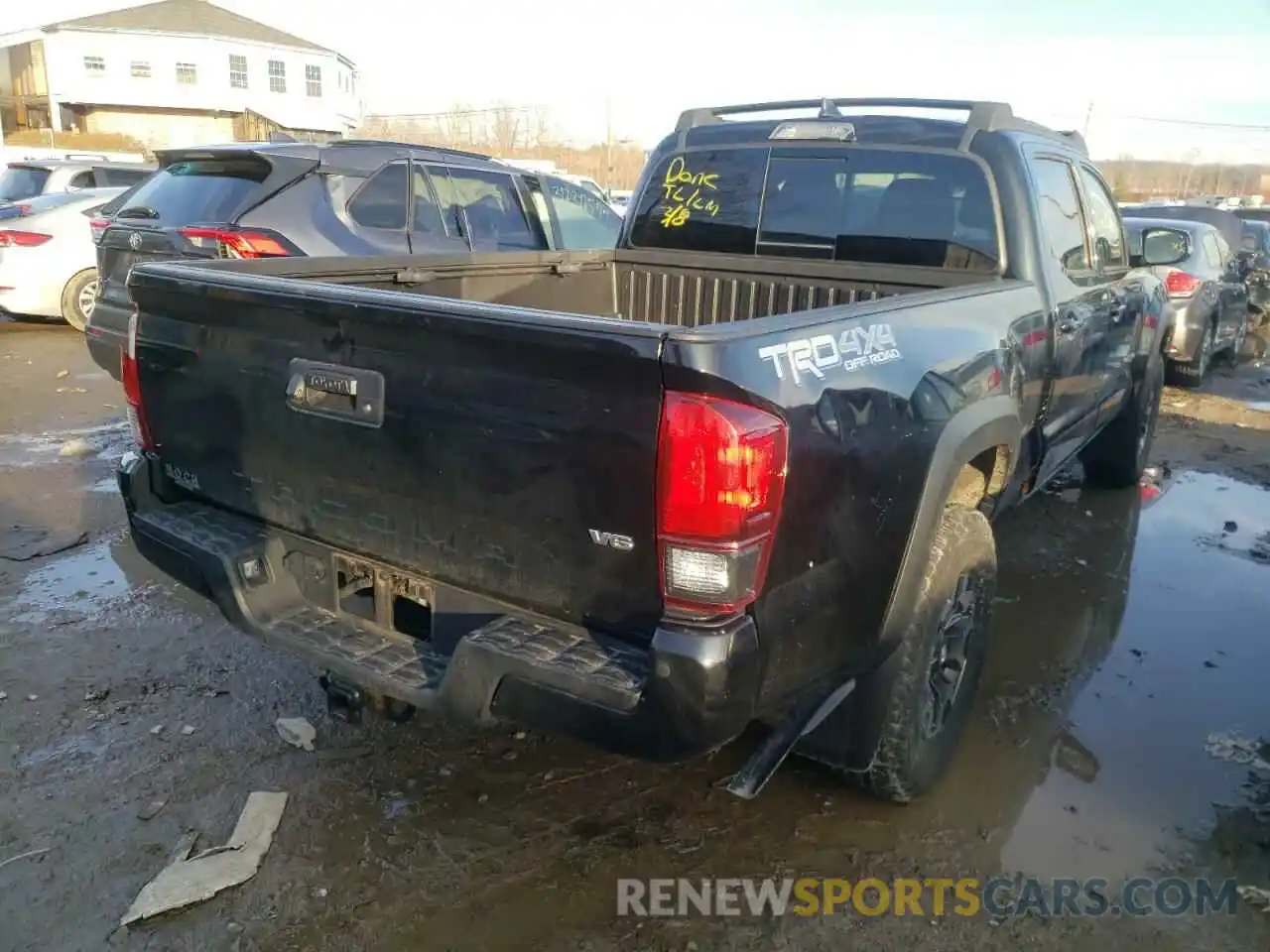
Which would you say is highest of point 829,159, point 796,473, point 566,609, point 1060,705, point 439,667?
point 829,159

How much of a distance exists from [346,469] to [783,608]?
3.99 ft

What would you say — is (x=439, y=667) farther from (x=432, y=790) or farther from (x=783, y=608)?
(x=783, y=608)

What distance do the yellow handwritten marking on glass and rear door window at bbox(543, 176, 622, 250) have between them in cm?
387

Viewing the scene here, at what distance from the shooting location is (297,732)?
3264 millimetres

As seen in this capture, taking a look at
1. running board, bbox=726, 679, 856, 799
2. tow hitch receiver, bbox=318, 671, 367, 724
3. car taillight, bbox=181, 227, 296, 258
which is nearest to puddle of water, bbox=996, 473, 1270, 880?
running board, bbox=726, 679, 856, 799

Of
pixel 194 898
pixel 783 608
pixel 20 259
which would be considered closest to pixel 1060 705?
pixel 783 608

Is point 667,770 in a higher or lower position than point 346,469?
lower

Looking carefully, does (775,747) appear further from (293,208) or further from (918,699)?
(293,208)

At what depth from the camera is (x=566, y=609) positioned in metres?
2.28

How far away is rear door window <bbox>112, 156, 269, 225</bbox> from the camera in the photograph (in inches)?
254

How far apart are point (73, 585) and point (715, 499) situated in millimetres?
3697

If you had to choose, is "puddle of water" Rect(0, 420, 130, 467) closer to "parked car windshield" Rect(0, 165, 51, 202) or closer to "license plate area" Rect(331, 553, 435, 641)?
"license plate area" Rect(331, 553, 435, 641)

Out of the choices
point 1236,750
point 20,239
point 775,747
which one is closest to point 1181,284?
point 1236,750

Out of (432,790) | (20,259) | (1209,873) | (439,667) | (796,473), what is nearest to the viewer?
(796,473)
